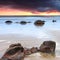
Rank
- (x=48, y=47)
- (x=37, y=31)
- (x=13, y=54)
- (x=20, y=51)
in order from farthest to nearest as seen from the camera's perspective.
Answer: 1. (x=37, y=31)
2. (x=48, y=47)
3. (x=20, y=51)
4. (x=13, y=54)

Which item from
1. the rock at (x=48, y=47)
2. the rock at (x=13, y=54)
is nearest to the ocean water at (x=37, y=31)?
the rock at (x=48, y=47)

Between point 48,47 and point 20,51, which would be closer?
point 20,51

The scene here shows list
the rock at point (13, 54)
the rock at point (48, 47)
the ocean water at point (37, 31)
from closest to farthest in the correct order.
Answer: the rock at point (13, 54), the rock at point (48, 47), the ocean water at point (37, 31)

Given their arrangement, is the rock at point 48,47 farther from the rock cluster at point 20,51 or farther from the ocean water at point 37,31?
the ocean water at point 37,31

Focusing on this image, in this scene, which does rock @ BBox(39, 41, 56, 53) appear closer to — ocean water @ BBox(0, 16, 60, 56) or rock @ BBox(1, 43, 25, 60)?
ocean water @ BBox(0, 16, 60, 56)

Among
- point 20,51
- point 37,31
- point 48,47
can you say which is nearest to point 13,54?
point 20,51

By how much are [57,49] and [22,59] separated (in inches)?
48.4

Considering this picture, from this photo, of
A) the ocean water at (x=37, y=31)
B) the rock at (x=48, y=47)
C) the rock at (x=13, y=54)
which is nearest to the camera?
→ the rock at (x=13, y=54)

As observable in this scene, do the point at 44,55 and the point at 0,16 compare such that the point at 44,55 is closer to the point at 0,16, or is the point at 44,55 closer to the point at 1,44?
the point at 1,44

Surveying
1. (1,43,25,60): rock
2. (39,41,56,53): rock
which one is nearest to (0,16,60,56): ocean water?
(39,41,56,53): rock

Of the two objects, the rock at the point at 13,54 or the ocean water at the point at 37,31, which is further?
the ocean water at the point at 37,31

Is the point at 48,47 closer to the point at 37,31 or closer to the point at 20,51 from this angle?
the point at 20,51

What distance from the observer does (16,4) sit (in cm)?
2433

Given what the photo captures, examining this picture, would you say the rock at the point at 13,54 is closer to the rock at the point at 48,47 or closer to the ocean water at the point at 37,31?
the rock at the point at 48,47
